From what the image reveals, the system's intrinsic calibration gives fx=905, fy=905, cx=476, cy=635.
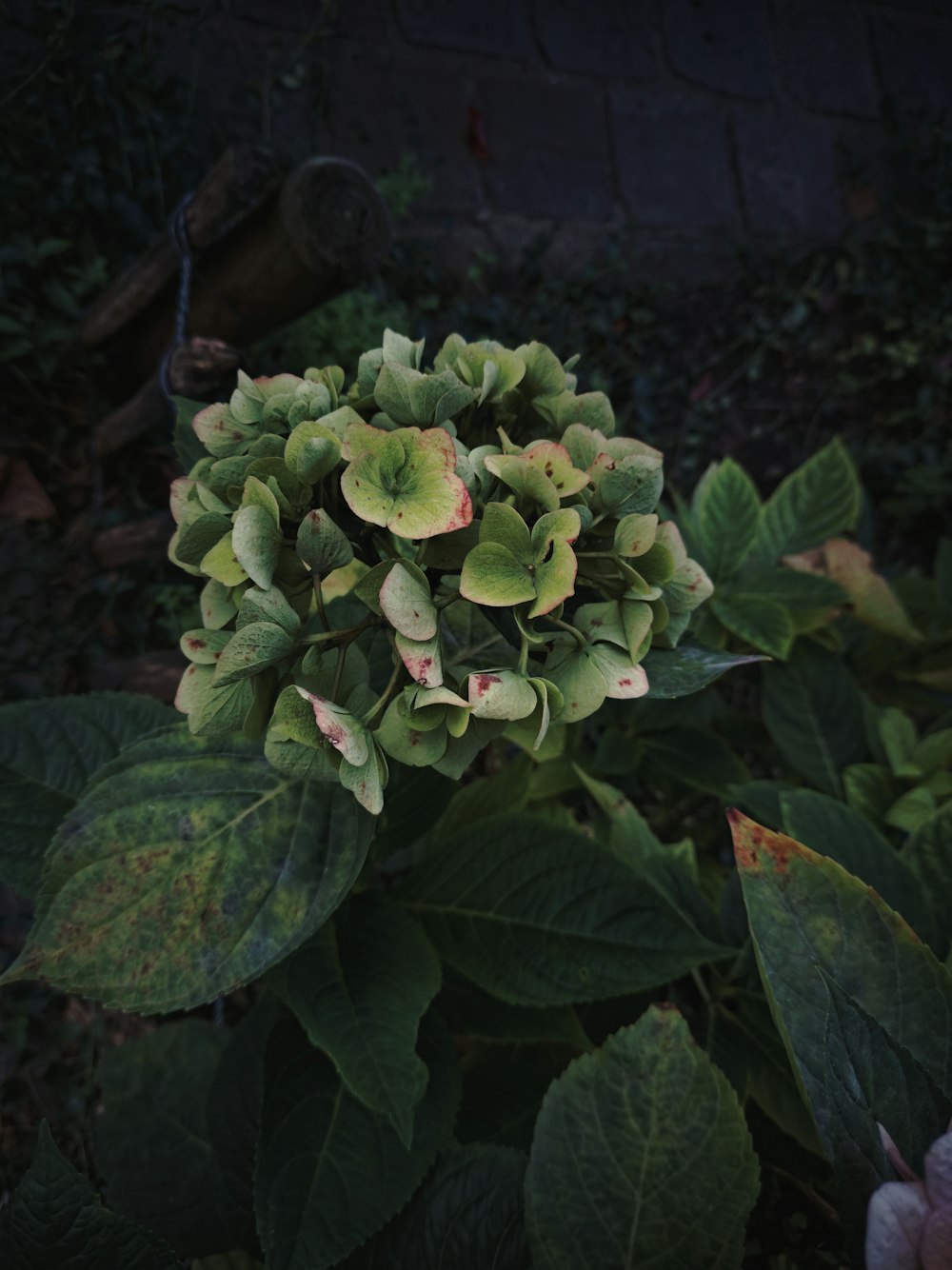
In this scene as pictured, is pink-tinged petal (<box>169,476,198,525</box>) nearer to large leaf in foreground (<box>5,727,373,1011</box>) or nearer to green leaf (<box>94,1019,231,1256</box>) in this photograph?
large leaf in foreground (<box>5,727,373,1011</box>)

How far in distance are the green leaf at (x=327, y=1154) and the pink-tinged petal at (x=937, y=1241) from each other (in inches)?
17.3

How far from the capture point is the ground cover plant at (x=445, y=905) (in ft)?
1.76

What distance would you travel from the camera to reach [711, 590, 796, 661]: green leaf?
3.71ft

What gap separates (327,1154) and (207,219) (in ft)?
4.44

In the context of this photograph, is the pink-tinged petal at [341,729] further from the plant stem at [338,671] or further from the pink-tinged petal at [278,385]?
the pink-tinged petal at [278,385]

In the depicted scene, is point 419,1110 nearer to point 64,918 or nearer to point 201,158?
point 64,918

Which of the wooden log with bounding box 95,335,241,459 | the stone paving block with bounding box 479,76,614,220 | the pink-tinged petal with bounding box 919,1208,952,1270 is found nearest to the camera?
the pink-tinged petal with bounding box 919,1208,952,1270

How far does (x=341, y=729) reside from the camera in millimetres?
513

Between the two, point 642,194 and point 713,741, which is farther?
point 642,194

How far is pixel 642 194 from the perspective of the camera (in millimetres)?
2771

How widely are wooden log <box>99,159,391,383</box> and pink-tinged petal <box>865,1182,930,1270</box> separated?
4.35ft

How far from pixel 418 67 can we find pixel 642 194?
75 centimetres

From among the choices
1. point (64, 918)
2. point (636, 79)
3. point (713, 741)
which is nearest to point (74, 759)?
point (64, 918)

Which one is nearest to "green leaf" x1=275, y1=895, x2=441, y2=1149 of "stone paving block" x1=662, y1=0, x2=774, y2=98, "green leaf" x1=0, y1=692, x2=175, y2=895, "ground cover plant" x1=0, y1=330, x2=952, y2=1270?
"ground cover plant" x1=0, y1=330, x2=952, y2=1270
